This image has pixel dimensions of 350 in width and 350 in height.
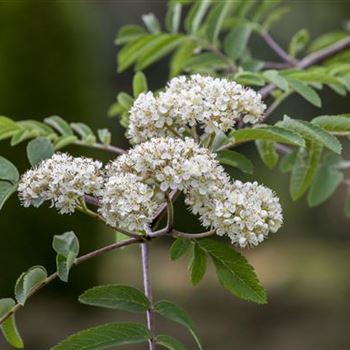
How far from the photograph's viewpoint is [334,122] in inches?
46.4

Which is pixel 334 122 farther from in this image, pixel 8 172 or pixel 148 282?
pixel 8 172

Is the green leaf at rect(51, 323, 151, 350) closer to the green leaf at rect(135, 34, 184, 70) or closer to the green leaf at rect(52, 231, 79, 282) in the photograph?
the green leaf at rect(52, 231, 79, 282)

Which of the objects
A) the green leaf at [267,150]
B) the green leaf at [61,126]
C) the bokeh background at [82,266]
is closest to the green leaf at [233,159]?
the green leaf at [267,150]

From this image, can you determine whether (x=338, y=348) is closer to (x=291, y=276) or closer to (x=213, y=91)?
(x=291, y=276)

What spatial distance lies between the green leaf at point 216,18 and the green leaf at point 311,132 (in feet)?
2.57

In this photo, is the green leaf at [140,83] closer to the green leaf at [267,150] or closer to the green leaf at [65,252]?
the green leaf at [267,150]

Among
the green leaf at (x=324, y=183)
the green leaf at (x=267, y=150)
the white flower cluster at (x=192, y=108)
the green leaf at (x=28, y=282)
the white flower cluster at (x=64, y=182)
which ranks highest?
the white flower cluster at (x=192, y=108)

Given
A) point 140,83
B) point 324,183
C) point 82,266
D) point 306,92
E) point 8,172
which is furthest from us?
point 82,266

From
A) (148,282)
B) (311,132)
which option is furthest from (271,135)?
(148,282)

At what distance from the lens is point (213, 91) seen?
107 centimetres

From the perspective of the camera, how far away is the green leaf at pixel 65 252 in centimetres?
104

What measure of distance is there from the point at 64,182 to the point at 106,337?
221mm

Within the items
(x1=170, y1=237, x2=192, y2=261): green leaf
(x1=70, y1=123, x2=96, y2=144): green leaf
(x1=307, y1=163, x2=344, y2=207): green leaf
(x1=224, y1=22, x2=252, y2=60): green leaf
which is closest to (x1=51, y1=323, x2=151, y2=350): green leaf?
(x1=170, y1=237, x2=192, y2=261): green leaf

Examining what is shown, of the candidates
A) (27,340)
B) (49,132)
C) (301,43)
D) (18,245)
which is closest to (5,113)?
(18,245)
